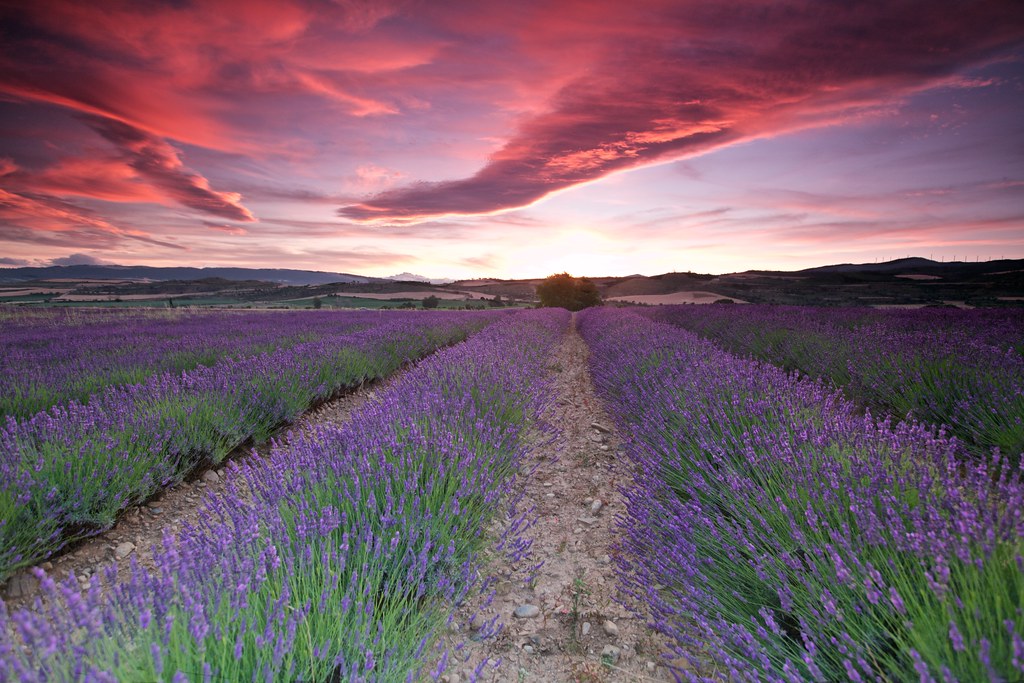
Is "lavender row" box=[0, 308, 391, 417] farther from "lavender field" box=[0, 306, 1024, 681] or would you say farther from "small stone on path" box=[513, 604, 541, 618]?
"small stone on path" box=[513, 604, 541, 618]

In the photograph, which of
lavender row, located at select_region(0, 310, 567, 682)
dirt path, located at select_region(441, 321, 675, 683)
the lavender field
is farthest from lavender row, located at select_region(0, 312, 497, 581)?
dirt path, located at select_region(441, 321, 675, 683)

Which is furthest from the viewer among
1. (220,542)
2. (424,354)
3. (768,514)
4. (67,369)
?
(424,354)

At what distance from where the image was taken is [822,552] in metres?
1.49

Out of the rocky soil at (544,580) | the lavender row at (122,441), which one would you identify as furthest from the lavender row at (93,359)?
the rocky soil at (544,580)

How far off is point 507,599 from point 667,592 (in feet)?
2.54

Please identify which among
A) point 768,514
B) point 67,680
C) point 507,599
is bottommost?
point 507,599

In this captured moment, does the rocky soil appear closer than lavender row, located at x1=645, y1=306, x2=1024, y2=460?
Yes

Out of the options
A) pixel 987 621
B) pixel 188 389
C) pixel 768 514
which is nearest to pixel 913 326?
pixel 768 514

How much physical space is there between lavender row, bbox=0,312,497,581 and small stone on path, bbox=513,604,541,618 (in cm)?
233

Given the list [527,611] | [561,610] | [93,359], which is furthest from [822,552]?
[93,359]

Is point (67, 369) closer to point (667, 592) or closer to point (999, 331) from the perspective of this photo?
point (667, 592)

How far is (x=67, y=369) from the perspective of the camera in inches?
209

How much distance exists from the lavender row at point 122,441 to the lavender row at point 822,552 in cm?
306

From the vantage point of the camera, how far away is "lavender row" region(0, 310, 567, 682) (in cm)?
103
